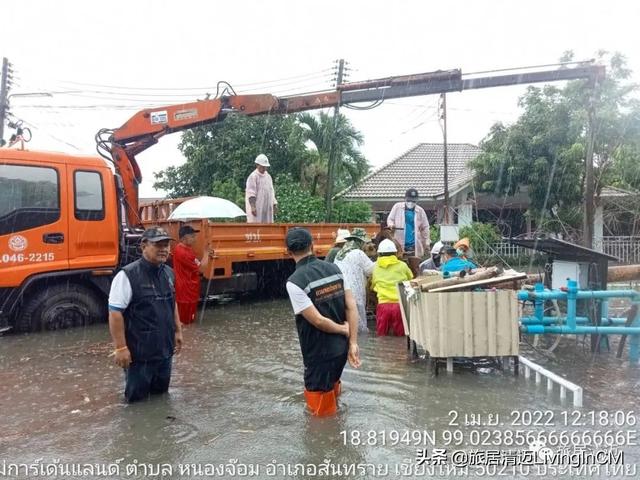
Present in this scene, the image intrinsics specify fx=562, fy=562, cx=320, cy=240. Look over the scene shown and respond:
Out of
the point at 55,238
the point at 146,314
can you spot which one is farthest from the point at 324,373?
the point at 55,238

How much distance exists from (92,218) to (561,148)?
43.2ft

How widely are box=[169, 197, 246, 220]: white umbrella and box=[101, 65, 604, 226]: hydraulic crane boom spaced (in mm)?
848

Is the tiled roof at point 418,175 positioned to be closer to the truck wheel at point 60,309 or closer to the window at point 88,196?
the window at point 88,196

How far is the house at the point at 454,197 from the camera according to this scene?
18.4 m

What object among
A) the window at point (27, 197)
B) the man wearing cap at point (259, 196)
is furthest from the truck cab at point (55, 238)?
the man wearing cap at point (259, 196)

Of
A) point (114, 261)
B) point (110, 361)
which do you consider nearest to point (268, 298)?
point (114, 261)

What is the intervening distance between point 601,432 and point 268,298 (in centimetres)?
782

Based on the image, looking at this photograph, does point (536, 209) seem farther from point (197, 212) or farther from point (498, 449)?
point (498, 449)

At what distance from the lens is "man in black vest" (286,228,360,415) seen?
3.75 m

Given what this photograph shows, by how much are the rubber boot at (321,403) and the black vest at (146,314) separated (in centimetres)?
123

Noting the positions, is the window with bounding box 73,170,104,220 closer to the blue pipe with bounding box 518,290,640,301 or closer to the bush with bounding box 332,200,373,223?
the blue pipe with bounding box 518,290,640,301

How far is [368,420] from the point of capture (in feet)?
13.6

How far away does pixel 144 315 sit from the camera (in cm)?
429

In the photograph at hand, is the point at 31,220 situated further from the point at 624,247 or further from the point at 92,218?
the point at 624,247
